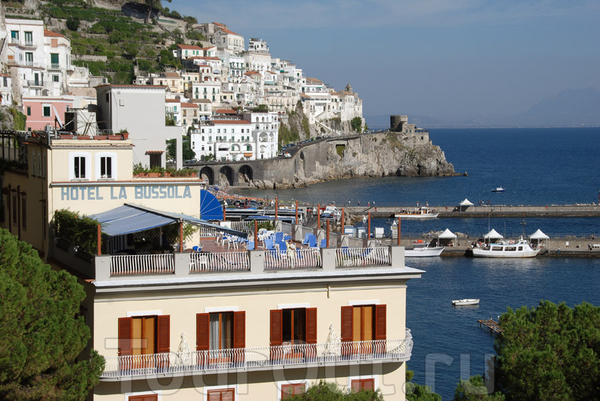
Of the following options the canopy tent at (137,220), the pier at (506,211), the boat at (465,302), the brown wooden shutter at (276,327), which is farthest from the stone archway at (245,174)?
the brown wooden shutter at (276,327)

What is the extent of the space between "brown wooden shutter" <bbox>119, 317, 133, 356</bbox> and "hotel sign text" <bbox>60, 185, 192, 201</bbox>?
398 cm

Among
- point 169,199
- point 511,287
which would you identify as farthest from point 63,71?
point 169,199

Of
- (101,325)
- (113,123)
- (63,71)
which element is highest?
(63,71)

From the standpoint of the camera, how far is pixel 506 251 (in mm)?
59125

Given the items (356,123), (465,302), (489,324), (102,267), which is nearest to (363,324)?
(102,267)

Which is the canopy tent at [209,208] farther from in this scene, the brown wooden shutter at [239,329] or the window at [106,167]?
the brown wooden shutter at [239,329]

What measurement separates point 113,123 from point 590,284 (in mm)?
38143

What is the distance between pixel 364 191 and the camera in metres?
110

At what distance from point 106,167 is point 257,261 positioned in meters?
4.76

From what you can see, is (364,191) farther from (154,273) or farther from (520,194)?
(154,273)

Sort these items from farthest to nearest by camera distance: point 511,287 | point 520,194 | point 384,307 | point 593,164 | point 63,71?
point 593,164, point 520,194, point 63,71, point 511,287, point 384,307

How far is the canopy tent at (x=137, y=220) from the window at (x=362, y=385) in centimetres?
316

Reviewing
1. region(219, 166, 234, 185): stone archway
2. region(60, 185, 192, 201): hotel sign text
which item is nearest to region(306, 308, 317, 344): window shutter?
region(60, 185, 192, 201): hotel sign text

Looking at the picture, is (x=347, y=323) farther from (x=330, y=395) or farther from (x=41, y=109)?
(x=41, y=109)
